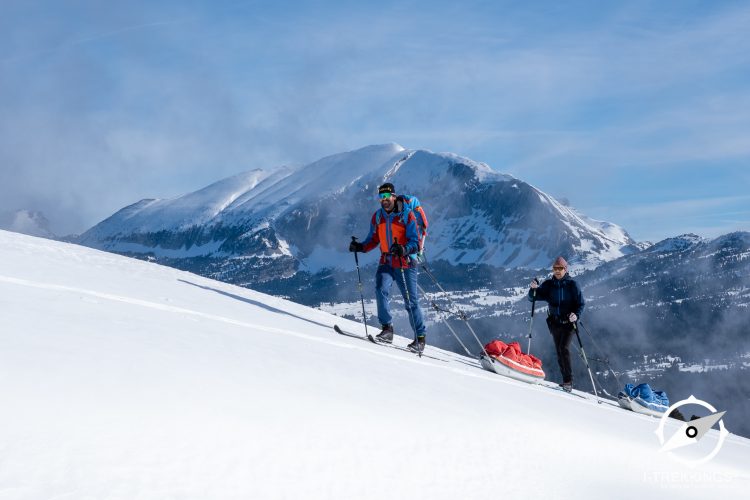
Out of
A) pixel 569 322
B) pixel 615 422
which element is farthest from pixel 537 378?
pixel 615 422

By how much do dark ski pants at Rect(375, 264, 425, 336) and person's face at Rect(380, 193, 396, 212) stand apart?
1141 millimetres

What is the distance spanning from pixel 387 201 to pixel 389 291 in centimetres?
177

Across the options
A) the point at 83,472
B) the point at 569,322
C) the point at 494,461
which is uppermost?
the point at 569,322

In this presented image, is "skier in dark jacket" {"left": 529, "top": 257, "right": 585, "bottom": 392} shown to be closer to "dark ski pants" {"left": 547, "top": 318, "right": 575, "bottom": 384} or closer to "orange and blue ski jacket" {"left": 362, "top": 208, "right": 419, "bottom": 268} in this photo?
"dark ski pants" {"left": 547, "top": 318, "right": 575, "bottom": 384}

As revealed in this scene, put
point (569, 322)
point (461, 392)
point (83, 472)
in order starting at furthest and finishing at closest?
point (569, 322) < point (461, 392) < point (83, 472)

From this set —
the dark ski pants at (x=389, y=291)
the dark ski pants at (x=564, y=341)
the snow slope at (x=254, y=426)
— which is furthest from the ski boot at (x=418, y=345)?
the snow slope at (x=254, y=426)

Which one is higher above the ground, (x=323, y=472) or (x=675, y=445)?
(x=675, y=445)

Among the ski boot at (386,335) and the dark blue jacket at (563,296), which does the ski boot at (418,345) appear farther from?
the dark blue jacket at (563,296)

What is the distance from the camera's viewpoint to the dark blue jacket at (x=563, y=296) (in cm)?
1488

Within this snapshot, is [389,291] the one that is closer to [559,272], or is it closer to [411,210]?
[411,210]

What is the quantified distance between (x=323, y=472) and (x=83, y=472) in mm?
1396

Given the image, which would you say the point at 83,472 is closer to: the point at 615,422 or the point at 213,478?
the point at 213,478

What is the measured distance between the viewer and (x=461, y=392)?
25.5ft

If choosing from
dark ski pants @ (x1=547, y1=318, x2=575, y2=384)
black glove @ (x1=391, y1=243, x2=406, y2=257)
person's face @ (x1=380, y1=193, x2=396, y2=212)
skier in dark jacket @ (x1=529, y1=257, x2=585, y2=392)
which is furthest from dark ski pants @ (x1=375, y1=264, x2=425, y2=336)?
dark ski pants @ (x1=547, y1=318, x2=575, y2=384)
